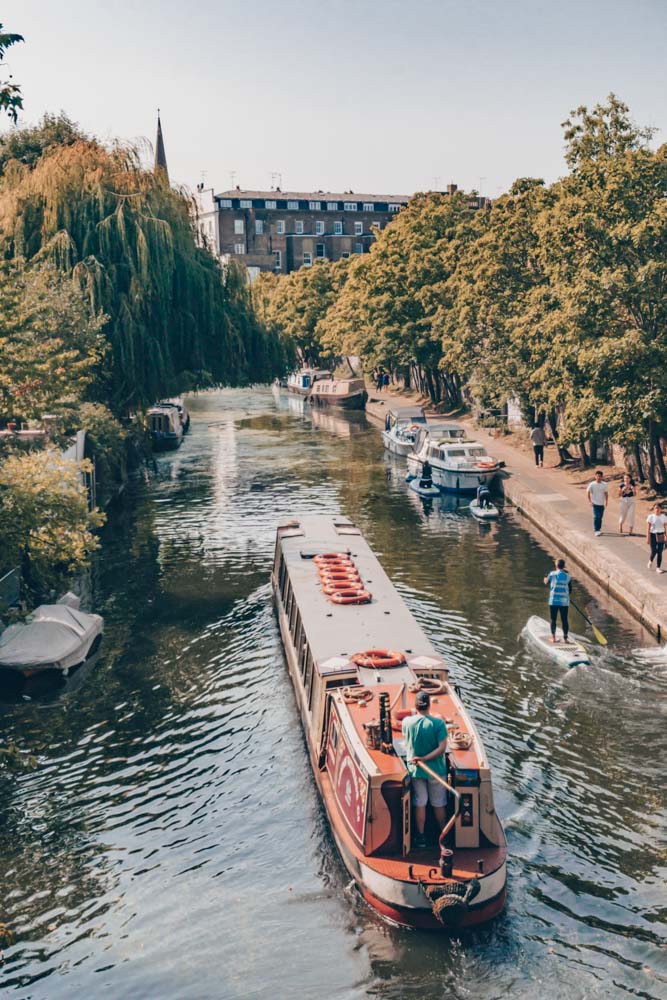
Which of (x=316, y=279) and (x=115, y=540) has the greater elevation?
(x=316, y=279)

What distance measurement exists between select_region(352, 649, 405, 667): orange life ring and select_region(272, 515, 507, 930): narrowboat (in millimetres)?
18

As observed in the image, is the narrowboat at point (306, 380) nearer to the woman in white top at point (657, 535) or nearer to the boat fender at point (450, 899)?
the woman in white top at point (657, 535)

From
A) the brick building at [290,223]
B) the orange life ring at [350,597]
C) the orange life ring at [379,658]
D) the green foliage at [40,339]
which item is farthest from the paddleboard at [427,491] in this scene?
the brick building at [290,223]

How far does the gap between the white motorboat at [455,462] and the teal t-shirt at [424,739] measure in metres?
30.7

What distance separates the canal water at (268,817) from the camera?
13039 millimetres

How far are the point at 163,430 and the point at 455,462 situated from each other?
22.1 meters

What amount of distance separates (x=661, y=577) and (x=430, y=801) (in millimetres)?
15578

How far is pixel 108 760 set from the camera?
19.3 m

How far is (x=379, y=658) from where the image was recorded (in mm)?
17734

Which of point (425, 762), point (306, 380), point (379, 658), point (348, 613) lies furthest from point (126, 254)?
point (306, 380)

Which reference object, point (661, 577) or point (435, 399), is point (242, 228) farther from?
point (661, 577)

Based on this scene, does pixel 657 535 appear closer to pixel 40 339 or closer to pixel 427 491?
pixel 427 491

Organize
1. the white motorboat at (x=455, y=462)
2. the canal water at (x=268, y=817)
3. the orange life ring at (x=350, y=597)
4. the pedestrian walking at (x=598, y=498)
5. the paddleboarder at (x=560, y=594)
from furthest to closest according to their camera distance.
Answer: the white motorboat at (x=455, y=462) → the pedestrian walking at (x=598, y=498) → the paddleboarder at (x=560, y=594) → the orange life ring at (x=350, y=597) → the canal water at (x=268, y=817)

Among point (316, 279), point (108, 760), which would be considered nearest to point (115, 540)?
point (108, 760)
